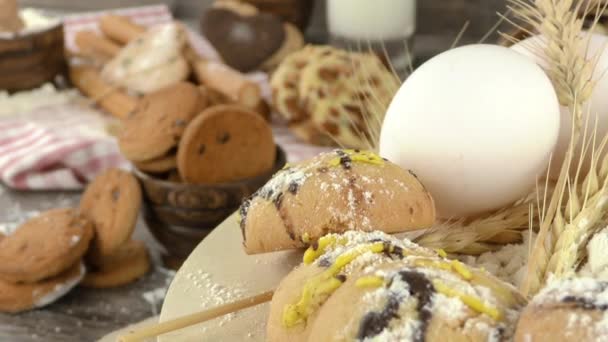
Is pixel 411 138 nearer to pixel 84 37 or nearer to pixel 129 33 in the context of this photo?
pixel 129 33

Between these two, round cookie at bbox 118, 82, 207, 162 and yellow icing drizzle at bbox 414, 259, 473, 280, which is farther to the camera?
round cookie at bbox 118, 82, 207, 162

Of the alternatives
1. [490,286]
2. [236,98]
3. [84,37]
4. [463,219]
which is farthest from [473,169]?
[84,37]

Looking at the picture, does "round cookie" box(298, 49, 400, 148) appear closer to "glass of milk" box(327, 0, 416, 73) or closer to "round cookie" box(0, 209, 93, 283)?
"glass of milk" box(327, 0, 416, 73)

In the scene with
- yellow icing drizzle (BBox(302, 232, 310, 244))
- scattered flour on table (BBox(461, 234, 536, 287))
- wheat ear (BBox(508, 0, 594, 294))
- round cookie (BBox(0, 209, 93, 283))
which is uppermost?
wheat ear (BBox(508, 0, 594, 294))

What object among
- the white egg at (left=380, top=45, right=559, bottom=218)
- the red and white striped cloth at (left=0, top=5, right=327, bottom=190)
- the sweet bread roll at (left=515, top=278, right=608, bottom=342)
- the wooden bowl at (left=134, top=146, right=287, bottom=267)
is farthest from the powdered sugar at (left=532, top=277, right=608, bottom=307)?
the red and white striped cloth at (left=0, top=5, right=327, bottom=190)

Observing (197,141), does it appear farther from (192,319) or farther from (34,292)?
(192,319)

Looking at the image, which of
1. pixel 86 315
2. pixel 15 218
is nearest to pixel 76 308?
pixel 86 315

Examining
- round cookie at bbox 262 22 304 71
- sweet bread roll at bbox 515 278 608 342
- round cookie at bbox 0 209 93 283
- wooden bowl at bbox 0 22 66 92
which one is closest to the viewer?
sweet bread roll at bbox 515 278 608 342

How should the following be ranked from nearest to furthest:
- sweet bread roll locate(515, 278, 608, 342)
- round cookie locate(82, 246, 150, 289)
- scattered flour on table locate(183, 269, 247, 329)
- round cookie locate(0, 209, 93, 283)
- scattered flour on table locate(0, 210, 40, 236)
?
sweet bread roll locate(515, 278, 608, 342)
scattered flour on table locate(183, 269, 247, 329)
round cookie locate(0, 209, 93, 283)
round cookie locate(82, 246, 150, 289)
scattered flour on table locate(0, 210, 40, 236)
